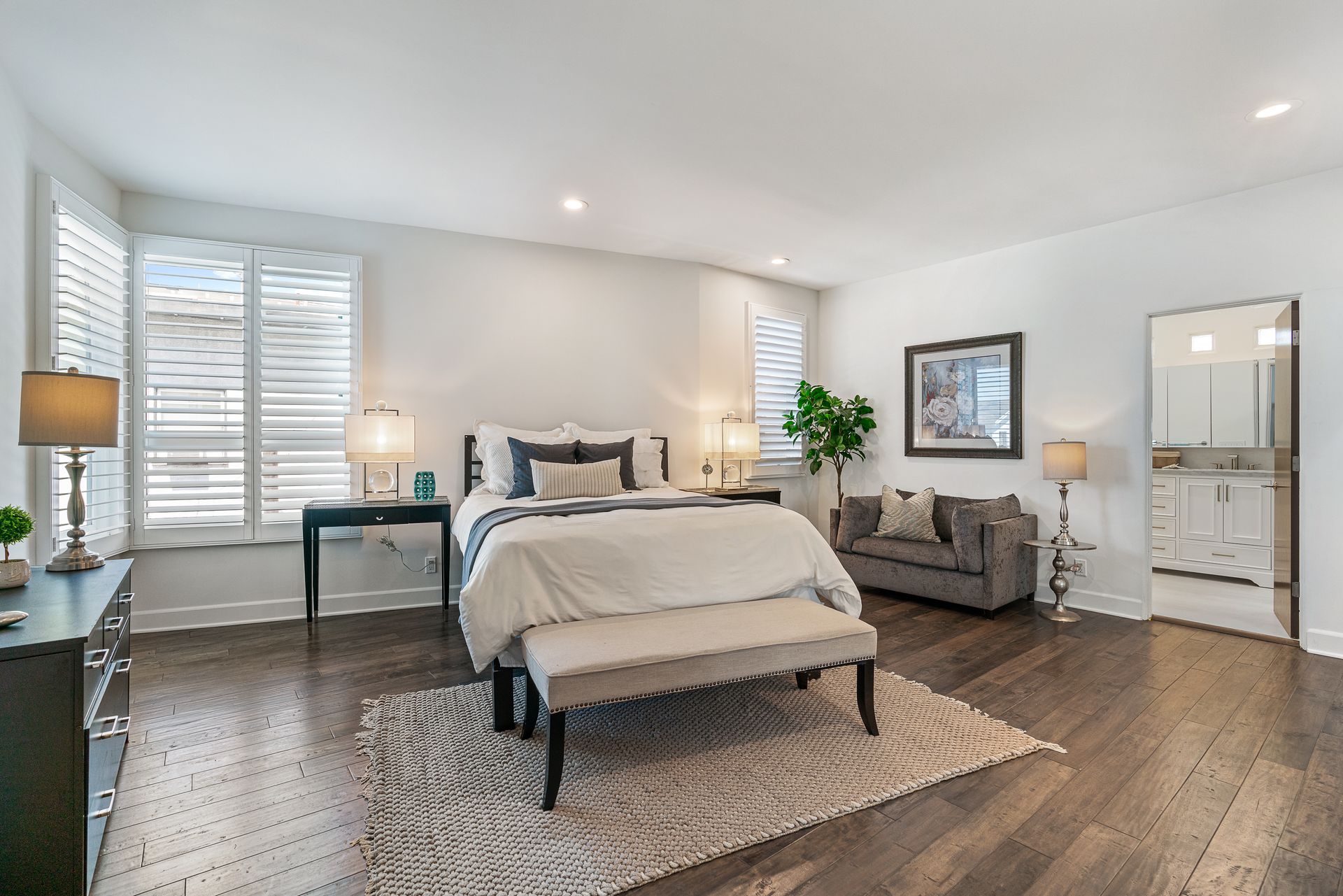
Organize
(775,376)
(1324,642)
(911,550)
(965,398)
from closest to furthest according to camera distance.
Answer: (1324,642) < (911,550) < (965,398) < (775,376)

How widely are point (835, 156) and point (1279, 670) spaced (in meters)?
3.54

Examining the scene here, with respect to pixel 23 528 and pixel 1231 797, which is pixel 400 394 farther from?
pixel 1231 797

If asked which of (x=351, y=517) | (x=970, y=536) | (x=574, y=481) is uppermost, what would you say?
(x=574, y=481)

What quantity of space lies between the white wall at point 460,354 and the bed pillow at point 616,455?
67 centimetres

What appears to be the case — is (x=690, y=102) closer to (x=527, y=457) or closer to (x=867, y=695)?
(x=527, y=457)

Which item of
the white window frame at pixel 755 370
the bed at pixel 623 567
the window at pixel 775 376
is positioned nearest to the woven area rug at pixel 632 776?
the bed at pixel 623 567

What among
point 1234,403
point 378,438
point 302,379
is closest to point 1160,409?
point 1234,403

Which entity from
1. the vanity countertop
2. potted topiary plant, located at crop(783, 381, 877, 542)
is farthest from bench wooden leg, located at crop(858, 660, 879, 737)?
the vanity countertop

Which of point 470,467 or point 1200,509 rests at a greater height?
point 470,467

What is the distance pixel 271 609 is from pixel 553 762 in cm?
310

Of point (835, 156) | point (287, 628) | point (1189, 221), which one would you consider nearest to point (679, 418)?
point (835, 156)

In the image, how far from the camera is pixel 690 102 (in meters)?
2.79

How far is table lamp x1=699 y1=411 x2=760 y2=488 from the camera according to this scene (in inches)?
210

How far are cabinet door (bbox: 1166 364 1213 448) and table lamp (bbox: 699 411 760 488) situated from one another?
4.13m
